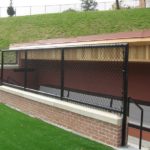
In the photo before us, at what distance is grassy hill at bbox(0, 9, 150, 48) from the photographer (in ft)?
107

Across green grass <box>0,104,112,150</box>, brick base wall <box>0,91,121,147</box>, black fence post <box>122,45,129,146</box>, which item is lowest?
green grass <box>0,104,112,150</box>

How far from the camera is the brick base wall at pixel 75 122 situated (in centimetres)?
920

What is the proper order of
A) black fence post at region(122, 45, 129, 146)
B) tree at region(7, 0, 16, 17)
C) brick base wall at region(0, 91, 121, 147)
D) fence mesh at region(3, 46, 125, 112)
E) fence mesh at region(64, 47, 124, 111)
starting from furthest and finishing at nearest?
tree at region(7, 0, 16, 17) → fence mesh at region(64, 47, 124, 111) → fence mesh at region(3, 46, 125, 112) → brick base wall at region(0, 91, 121, 147) → black fence post at region(122, 45, 129, 146)

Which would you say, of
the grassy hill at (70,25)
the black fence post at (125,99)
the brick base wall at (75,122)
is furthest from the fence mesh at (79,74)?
the grassy hill at (70,25)

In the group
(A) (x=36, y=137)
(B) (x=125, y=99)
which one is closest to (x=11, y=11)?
(A) (x=36, y=137)

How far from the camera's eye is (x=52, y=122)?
38.5 feet

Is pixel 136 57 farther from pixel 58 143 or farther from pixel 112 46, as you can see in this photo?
pixel 58 143

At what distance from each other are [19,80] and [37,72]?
856 mm

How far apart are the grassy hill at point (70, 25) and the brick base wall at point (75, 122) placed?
18.6 m

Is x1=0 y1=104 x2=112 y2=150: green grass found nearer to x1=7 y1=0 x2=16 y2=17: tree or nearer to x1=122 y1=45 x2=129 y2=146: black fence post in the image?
x1=122 y1=45 x2=129 y2=146: black fence post

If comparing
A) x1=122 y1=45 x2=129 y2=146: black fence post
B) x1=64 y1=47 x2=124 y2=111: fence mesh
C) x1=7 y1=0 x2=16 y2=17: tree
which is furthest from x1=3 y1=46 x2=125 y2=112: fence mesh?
x1=7 y1=0 x2=16 y2=17: tree

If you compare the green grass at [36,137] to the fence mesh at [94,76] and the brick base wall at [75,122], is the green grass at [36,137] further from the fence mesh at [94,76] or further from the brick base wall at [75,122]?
the fence mesh at [94,76]

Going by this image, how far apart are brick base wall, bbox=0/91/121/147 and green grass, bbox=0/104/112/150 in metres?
0.22

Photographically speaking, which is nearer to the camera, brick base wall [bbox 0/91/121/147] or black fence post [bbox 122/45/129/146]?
black fence post [bbox 122/45/129/146]
